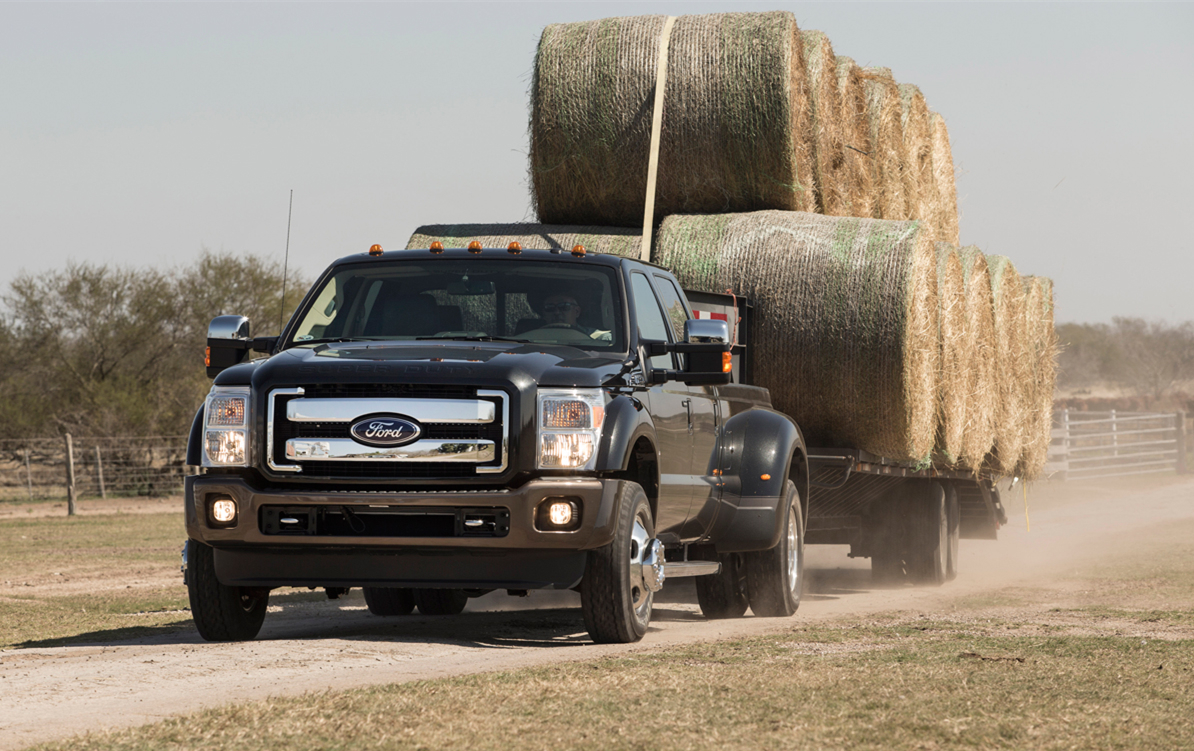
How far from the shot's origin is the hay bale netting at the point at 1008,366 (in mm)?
13102

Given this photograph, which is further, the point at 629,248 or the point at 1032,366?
the point at 1032,366

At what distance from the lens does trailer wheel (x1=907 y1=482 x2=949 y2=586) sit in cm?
1310

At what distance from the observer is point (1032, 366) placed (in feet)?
47.6

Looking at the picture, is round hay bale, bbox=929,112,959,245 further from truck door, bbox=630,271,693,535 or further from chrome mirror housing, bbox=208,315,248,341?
chrome mirror housing, bbox=208,315,248,341

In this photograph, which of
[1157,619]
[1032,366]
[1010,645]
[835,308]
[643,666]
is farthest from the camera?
[1032,366]

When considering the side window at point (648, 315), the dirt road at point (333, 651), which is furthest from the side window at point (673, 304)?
the dirt road at point (333, 651)

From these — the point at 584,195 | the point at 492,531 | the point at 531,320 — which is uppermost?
the point at 584,195

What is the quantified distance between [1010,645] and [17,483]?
2635 cm

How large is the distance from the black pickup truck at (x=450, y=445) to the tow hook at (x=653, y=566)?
0.04 feet

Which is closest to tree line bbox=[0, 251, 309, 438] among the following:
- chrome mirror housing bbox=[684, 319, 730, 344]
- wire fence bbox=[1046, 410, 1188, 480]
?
wire fence bbox=[1046, 410, 1188, 480]

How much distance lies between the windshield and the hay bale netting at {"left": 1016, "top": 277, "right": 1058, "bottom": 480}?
7183mm

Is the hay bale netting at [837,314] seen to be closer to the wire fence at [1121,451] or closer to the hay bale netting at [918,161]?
the hay bale netting at [918,161]

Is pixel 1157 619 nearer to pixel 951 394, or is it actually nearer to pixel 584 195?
pixel 951 394

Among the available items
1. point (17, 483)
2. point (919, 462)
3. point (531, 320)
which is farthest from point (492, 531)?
point (17, 483)
